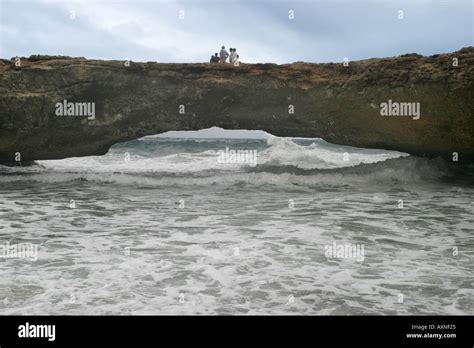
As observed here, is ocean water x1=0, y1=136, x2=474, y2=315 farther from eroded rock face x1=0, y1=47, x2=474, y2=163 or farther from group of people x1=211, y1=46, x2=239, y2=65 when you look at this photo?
group of people x1=211, y1=46, x2=239, y2=65

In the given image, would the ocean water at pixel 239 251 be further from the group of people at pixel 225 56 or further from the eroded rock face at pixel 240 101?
the group of people at pixel 225 56

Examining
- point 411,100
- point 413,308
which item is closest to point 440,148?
point 411,100

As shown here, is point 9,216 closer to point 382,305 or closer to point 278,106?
point 382,305

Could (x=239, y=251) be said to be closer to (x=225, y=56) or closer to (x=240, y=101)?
(x=240, y=101)

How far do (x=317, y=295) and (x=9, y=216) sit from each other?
16.2ft

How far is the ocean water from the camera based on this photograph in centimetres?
307

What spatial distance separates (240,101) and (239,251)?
6721 mm

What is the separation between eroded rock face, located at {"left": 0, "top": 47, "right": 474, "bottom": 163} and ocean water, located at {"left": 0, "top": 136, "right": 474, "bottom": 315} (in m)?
1.90

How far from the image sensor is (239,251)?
4328 millimetres

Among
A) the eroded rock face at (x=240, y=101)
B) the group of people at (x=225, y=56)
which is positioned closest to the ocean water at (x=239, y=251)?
the eroded rock face at (x=240, y=101)

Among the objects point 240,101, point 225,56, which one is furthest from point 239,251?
point 225,56

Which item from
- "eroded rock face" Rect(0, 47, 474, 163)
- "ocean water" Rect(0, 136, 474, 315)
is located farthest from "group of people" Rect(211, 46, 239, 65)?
"ocean water" Rect(0, 136, 474, 315)

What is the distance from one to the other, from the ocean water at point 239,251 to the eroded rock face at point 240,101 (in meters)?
1.90

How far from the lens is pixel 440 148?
9.90 metres
